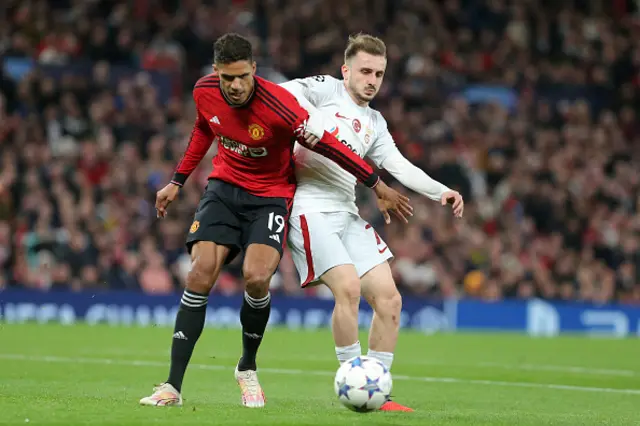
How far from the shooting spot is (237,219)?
7816 millimetres

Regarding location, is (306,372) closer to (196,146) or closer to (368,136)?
(368,136)

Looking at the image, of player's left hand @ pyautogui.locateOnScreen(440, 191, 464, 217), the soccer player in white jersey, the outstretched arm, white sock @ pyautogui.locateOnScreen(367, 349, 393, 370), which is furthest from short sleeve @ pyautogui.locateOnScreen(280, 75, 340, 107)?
white sock @ pyautogui.locateOnScreen(367, 349, 393, 370)

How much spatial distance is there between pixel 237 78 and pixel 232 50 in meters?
0.21

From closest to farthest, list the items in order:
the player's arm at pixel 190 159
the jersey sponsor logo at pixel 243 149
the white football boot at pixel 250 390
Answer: the jersey sponsor logo at pixel 243 149 → the white football boot at pixel 250 390 → the player's arm at pixel 190 159

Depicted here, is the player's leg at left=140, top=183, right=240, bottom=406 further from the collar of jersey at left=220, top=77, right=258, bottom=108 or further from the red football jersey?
Answer: the collar of jersey at left=220, top=77, right=258, bottom=108

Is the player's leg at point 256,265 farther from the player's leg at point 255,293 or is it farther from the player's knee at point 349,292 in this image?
the player's knee at point 349,292

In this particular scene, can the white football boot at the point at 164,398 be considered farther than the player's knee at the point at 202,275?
No

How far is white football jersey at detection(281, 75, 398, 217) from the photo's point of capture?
8.18 m

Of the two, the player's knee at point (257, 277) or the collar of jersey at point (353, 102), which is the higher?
the collar of jersey at point (353, 102)

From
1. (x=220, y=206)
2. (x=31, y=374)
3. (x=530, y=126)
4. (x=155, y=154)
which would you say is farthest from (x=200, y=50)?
(x=220, y=206)

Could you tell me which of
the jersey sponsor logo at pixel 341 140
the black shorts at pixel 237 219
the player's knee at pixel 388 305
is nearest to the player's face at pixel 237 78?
the black shorts at pixel 237 219

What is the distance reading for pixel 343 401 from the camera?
23.1 feet

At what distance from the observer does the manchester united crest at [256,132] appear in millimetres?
7574

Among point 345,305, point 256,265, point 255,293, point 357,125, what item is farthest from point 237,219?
point 357,125
